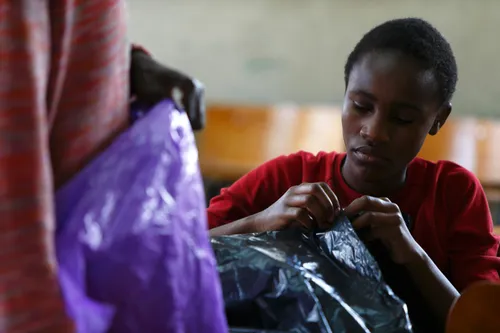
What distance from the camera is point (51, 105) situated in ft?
1.75

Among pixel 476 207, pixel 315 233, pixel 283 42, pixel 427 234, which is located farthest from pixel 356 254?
pixel 283 42

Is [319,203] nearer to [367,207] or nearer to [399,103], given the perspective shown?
[367,207]

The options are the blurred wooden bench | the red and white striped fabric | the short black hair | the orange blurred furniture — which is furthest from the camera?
the blurred wooden bench

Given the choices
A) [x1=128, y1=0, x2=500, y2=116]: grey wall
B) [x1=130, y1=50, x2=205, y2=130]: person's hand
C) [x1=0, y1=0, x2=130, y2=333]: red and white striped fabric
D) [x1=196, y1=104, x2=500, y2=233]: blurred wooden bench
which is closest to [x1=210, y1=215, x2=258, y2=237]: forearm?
[x1=130, y1=50, x2=205, y2=130]: person's hand

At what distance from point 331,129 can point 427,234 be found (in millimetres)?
2560

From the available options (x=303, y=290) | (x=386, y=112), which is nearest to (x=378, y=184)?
(x=386, y=112)

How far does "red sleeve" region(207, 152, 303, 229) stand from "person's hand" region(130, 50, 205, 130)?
1.59 ft

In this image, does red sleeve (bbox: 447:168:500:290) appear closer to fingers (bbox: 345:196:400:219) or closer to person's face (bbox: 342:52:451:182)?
person's face (bbox: 342:52:451:182)

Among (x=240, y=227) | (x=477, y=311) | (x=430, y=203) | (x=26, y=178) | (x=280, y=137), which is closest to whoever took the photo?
(x=26, y=178)

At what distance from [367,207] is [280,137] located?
2797 mm

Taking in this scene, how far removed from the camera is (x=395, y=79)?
1.06m

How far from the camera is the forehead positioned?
1063mm

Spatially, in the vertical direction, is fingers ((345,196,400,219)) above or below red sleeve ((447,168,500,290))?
above

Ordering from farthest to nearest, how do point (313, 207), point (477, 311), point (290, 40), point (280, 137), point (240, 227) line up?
point (290, 40) → point (280, 137) → point (240, 227) → point (313, 207) → point (477, 311)
